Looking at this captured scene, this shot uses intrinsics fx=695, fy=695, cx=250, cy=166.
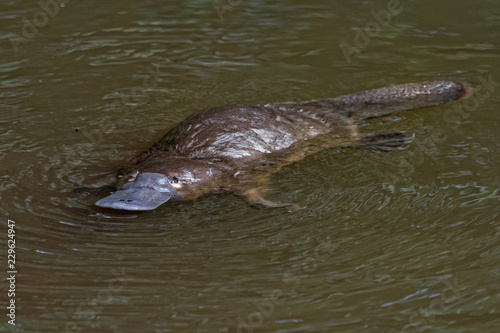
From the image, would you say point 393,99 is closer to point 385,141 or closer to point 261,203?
point 385,141

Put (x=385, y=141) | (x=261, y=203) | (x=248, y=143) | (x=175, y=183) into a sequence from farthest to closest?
(x=385, y=141), (x=248, y=143), (x=175, y=183), (x=261, y=203)

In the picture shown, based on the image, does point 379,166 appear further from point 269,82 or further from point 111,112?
point 111,112

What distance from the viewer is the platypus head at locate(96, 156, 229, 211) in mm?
4062

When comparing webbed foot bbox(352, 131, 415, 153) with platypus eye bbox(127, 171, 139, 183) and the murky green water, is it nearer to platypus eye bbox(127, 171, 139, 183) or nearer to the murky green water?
the murky green water

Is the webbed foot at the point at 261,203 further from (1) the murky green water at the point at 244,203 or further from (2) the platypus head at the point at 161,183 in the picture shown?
(2) the platypus head at the point at 161,183

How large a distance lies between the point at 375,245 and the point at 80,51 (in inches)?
169

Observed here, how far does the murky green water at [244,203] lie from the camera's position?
3.33 meters

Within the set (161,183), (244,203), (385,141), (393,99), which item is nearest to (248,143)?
(244,203)

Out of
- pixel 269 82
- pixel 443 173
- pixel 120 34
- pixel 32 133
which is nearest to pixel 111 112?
pixel 32 133

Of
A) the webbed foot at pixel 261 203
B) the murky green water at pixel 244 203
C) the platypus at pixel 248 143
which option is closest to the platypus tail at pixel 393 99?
the platypus at pixel 248 143

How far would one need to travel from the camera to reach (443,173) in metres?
4.57

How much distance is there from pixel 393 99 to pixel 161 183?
2320mm

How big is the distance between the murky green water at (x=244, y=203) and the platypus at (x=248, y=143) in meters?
0.11

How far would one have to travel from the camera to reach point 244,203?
4230mm
